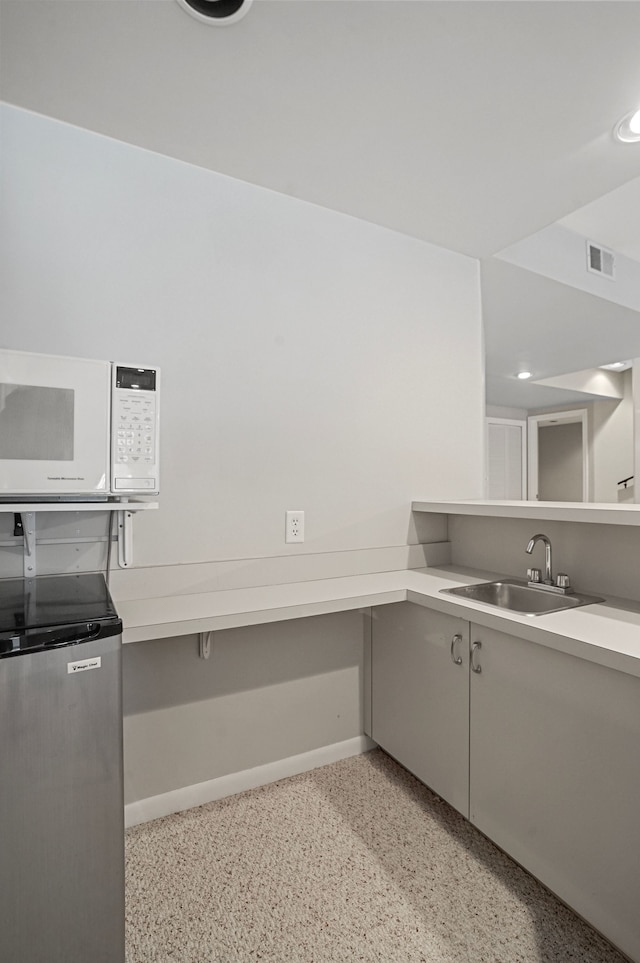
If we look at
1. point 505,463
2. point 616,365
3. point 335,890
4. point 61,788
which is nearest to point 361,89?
point 61,788

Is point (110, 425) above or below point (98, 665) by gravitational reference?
above

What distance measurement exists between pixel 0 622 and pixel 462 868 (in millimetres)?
1513

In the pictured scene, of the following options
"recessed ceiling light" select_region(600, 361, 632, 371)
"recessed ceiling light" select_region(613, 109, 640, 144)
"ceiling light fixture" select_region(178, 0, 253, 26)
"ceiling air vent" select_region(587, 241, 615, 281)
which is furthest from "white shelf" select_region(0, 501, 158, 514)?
"recessed ceiling light" select_region(600, 361, 632, 371)

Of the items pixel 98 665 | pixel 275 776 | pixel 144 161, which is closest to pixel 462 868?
pixel 275 776

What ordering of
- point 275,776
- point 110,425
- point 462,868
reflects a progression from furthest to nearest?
point 275,776
point 462,868
point 110,425

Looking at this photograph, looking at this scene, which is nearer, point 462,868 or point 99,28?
point 99,28

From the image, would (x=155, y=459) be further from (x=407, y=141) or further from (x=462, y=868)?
(x=462, y=868)

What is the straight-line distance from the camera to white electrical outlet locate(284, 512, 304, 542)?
6.48 feet

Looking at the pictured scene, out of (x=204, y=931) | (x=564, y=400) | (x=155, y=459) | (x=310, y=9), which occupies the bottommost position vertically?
(x=204, y=931)

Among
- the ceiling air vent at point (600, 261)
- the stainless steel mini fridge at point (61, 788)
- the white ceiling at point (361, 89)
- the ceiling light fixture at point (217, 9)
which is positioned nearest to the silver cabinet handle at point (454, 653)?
the stainless steel mini fridge at point (61, 788)

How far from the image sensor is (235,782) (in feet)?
6.23

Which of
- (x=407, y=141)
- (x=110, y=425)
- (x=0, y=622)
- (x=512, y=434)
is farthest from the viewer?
(x=512, y=434)

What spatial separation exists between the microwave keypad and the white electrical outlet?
2.39 feet

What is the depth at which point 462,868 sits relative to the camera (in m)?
1.55
